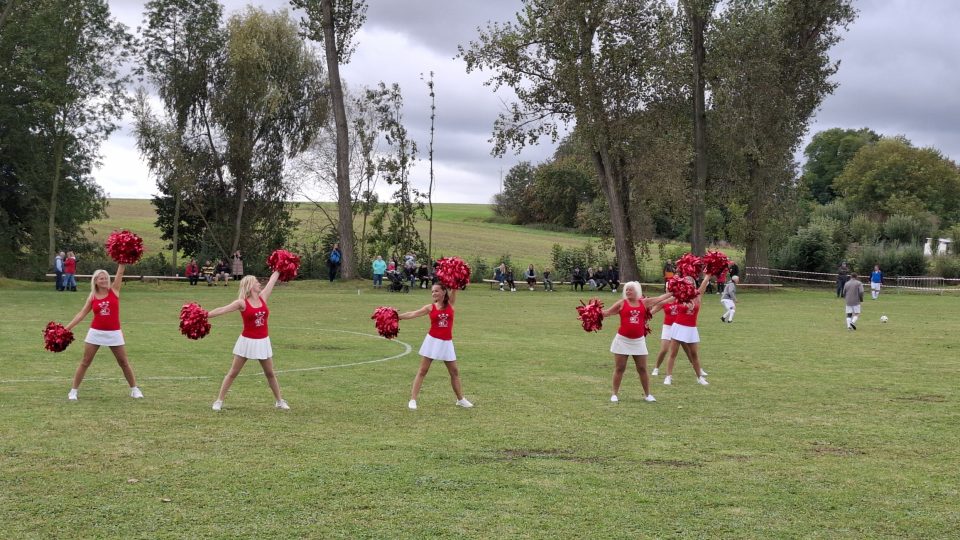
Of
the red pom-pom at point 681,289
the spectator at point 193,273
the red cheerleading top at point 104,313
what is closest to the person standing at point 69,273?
the spectator at point 193,273

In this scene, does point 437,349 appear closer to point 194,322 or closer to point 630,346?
point 630,346

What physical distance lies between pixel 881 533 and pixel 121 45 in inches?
2193

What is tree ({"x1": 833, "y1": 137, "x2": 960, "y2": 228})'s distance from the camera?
108 meters

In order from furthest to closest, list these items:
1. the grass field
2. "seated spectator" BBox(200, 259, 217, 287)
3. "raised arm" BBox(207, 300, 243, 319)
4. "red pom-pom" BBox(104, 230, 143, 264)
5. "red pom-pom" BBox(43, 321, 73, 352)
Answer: "seated spectator" BBox(200, 259, 217, 287), "red pom-pom" BBox(104, 230, 143, 264), "red pom-pom" BBox(43, 321, 73, 352), "raised arm" BBox(207, 300, 243, 319), the grass field

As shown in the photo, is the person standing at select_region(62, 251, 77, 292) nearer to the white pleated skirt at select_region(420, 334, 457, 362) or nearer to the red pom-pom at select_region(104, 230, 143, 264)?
the red pom-pom at select_region(104, 230, 143, 264)

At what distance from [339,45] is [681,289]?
130ft

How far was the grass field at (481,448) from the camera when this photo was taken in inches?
331

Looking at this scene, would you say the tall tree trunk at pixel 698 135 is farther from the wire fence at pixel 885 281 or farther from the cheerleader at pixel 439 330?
the cheerleader at pixel 439 330

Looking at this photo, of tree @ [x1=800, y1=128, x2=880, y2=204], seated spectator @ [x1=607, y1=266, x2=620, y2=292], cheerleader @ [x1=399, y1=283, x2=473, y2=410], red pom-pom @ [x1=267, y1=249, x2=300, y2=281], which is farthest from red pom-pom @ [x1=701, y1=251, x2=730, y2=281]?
tree @ [x1=800, y1=128, x2=880, y2=204]

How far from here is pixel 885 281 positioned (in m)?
63.8

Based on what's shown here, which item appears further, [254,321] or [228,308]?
[254,321]

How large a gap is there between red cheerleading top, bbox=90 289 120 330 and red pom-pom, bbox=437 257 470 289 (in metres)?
4.81

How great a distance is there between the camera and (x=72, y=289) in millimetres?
44031

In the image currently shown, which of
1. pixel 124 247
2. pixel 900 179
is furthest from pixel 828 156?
pixel 124 247
